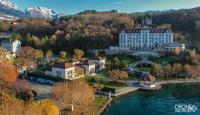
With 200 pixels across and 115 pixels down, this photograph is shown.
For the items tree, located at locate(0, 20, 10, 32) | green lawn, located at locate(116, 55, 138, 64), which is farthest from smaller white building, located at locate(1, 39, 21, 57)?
tree, located at locate(0, 20, 10, 32)

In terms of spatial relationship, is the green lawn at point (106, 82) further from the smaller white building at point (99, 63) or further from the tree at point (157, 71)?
the smaller white building at point (99, 63)

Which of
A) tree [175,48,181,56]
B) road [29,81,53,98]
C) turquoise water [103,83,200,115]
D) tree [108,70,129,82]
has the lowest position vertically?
turquoise water [103,83,200,115]

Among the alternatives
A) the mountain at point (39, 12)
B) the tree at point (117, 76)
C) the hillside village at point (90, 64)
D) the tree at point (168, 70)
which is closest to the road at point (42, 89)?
the hillside village at point (90, 64)

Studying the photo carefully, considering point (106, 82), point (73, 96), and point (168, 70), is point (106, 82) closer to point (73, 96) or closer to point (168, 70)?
point (168, 70)

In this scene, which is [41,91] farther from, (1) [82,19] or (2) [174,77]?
(1) [82,19]

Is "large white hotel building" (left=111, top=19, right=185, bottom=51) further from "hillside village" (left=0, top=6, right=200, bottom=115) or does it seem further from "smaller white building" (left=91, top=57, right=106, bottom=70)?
"smaller white building" (left=91, top=57, right=106, bottom=70)

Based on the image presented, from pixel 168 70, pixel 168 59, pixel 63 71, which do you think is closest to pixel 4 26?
pixel 63 71
